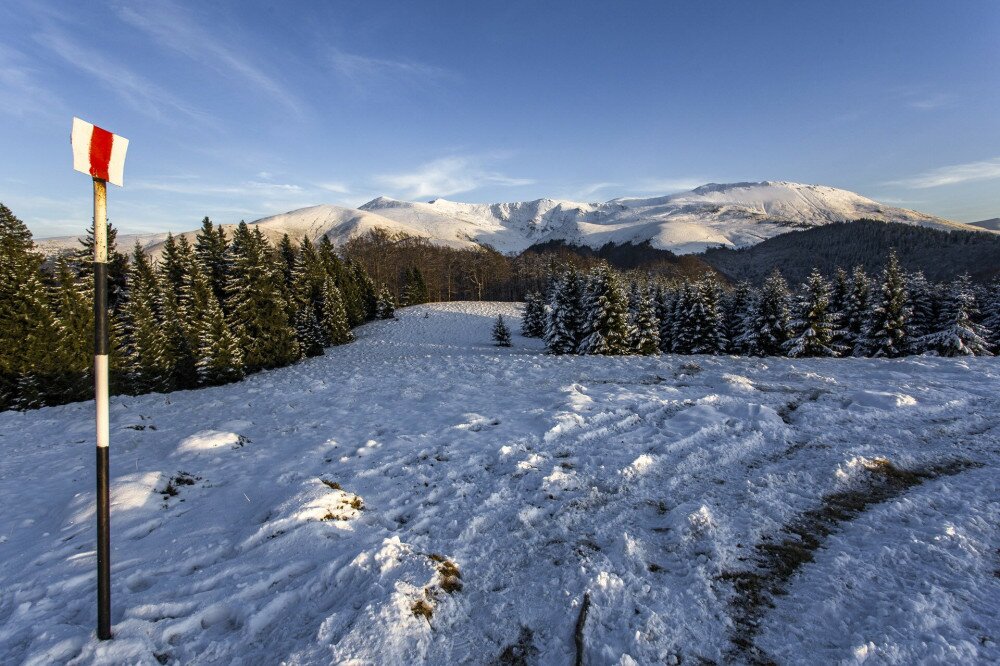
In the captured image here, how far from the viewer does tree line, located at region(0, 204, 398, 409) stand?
754 inches

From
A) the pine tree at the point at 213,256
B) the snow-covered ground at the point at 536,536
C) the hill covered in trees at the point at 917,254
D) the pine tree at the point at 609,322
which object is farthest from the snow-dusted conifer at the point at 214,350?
the hill covered in trees at the point at 917,254

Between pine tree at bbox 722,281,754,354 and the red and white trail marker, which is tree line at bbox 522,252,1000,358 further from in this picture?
the red and white trail marker

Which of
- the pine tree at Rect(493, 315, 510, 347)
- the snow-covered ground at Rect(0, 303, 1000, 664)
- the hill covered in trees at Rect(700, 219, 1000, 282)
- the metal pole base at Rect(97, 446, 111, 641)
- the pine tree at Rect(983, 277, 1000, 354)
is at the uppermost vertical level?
the hill covered in trees at Rect(700, 219, 1000, 282)

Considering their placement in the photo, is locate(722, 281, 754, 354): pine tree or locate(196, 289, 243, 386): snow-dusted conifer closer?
locate(196, 289, 243, 386): snow-dusted conifer

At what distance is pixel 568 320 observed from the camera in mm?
31953

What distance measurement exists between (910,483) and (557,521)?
233 inches

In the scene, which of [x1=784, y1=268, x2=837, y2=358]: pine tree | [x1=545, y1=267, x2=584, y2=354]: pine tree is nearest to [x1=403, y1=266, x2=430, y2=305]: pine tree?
[x1=545, y1=267, x2=584, y2=354]: pine tree

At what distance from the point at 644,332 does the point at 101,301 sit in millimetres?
30464

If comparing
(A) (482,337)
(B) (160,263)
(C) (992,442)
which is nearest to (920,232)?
(A) (482,337)

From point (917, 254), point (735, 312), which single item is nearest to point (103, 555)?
point (735, 312)

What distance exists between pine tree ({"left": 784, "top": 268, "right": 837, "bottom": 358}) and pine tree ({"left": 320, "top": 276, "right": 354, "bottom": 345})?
127ft

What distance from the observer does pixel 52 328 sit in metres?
20.0

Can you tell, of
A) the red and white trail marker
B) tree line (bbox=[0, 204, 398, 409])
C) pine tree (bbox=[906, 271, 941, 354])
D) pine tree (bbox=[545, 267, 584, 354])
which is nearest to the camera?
the red and white trail marker

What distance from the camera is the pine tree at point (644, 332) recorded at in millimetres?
30047
